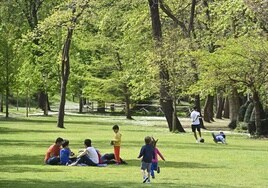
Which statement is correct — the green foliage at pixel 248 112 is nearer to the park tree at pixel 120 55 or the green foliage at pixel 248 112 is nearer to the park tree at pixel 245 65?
the park tree at pixel 120 55

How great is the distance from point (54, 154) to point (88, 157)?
4.47ft

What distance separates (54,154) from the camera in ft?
77.4

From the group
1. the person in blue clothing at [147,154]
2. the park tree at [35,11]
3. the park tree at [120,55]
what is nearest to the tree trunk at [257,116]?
the park tree at [120,55]

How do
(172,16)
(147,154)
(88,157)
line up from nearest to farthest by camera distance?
1. (147,154)
2. (88,157)
3. (172,16)

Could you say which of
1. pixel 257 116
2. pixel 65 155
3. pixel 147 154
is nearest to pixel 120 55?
pixel 257 116

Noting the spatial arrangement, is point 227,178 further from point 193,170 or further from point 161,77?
point 161,77

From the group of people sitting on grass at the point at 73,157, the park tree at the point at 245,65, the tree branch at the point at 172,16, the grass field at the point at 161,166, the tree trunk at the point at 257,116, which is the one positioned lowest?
the grass field at the point at 161,166

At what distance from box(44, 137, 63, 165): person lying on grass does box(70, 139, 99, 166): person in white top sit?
25.8 inches

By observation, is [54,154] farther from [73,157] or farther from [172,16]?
[172,16]

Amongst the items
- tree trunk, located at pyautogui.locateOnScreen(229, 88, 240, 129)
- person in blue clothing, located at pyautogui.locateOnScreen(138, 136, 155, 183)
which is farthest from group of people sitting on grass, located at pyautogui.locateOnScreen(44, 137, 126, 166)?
tree trunk, located at pyautogui.locateOnScreen(229, 88, 240, 129)

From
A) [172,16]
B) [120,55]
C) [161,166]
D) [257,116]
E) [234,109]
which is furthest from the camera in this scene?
[120,55]

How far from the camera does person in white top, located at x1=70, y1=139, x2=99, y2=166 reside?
22.6 m

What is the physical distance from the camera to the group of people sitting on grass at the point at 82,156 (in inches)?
894

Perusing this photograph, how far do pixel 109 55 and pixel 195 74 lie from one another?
74.3ft
